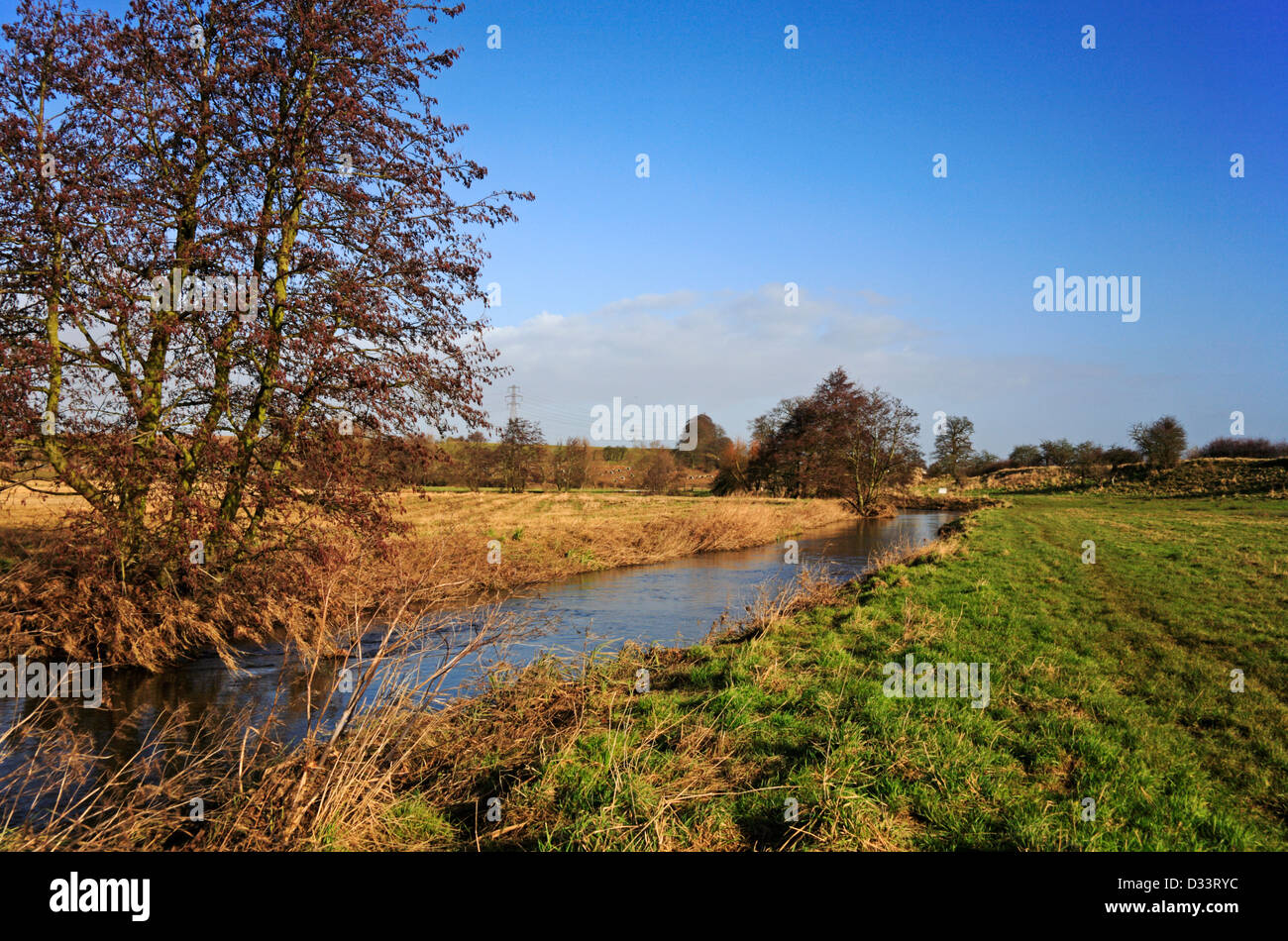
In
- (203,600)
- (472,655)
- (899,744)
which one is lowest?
(472,655)

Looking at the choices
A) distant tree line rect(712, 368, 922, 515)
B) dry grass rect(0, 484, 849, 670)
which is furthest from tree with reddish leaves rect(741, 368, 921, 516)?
dry grass rect(0, 484, 849, 670)

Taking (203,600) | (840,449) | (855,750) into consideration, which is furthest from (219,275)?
(840,449)

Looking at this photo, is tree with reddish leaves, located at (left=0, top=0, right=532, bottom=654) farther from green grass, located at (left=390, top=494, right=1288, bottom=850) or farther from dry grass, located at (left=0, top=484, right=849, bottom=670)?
green grass, located at (left=390, top=494, right=1288, bottom=850)

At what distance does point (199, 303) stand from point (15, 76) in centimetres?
343

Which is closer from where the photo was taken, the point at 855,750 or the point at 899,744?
the point at 855,750

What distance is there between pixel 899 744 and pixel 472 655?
Answer: 5825mm

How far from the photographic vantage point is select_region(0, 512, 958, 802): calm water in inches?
A: 283

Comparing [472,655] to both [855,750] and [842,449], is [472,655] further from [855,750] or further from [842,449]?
[842,449]

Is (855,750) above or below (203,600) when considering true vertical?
below

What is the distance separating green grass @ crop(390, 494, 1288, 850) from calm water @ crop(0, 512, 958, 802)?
941 millimetres

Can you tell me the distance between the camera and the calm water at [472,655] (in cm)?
718

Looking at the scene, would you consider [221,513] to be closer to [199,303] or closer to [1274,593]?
[199,303]

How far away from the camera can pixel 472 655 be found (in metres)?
9.45
